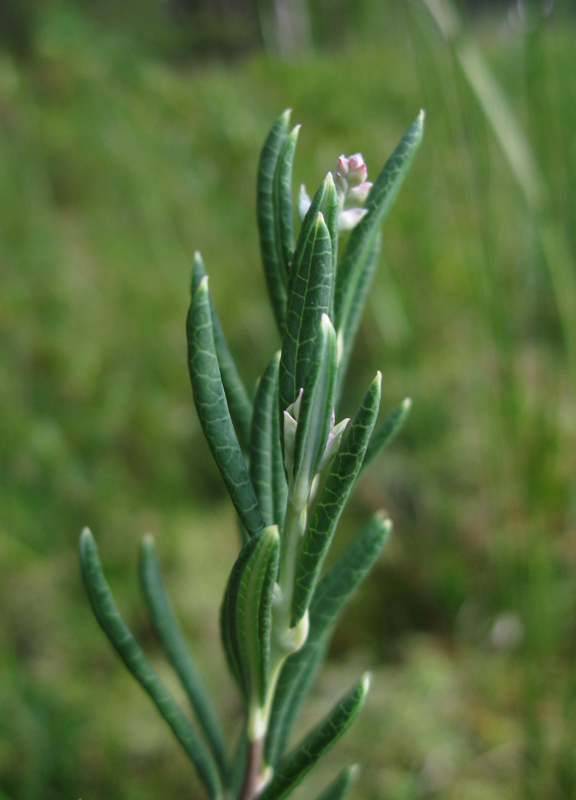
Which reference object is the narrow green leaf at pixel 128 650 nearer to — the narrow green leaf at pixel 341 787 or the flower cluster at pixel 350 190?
the narrow green leaf at pixel 341 787

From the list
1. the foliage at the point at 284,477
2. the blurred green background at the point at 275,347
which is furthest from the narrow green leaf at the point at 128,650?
the blurred green background at the point at 275,347

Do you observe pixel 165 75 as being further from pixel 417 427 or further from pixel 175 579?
pixel 175 579

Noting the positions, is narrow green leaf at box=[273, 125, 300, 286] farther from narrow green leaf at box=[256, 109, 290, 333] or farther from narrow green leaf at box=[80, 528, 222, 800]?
narrow green leaf at box=[80, 528, 222, 800]

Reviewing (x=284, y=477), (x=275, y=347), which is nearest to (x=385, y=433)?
(x=284, y=477)

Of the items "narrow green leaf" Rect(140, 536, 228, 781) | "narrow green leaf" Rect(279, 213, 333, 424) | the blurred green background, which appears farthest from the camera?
the blurred green background

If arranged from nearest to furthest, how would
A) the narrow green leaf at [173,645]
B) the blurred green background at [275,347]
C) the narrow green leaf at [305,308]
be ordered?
the narrow green leaf at [305,308] < the narrow green leaf at [173,645] < the blurred green background at [275,347]

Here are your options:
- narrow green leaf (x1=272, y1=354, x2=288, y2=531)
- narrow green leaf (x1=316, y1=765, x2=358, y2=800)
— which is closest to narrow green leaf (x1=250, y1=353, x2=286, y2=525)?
narrow green leaf (x1=272, y1=354, x2=288, y2=531)

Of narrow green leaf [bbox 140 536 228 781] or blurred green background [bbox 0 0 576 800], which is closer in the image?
narrow green leaf [bbox 140 536 228 781]
